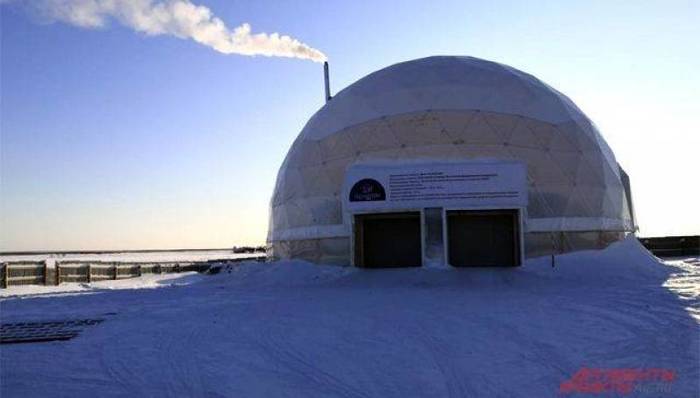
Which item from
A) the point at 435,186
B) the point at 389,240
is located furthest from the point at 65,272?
the point at 435,186

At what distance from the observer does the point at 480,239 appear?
21.6m

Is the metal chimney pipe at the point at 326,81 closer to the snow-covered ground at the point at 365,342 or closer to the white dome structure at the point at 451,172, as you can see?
the white dome structure at the point at 451,172

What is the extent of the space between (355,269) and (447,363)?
44.7ft

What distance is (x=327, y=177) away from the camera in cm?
2331

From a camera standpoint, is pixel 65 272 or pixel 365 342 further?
pixel 65 272

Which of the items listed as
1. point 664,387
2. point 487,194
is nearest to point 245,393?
point 664,387

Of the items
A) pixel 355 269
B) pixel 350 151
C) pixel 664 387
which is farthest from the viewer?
pixel 350 151

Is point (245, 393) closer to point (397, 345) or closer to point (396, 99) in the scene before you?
point (397, 345)

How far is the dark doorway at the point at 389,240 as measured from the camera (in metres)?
22.1

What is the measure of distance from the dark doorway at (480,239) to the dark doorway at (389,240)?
4.44ft

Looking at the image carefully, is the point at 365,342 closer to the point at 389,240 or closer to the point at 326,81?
the point at 389,240

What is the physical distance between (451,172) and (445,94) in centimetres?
471

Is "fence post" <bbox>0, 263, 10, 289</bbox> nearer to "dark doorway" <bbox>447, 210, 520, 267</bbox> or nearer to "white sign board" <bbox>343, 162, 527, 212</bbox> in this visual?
"white sign board" <bbox>343, 162, 527, 212</bbox>

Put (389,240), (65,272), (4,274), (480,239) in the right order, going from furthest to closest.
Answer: (65,272), (389,240), (4,274), (480,239)
